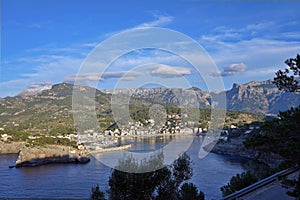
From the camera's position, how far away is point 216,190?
13.9 m

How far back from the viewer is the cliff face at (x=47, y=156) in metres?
25.9

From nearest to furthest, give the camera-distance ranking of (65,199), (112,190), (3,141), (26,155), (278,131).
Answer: (278,131) → (112,190) → (65,199) → (26,155) → (3,141)

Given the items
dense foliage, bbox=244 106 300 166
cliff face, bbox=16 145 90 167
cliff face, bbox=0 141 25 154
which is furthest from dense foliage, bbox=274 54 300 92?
cliff face, bbox=0 141 25 154

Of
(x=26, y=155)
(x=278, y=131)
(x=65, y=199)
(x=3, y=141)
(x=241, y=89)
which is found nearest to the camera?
(x=278, y=131)

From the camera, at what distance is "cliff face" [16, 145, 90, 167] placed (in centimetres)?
2589

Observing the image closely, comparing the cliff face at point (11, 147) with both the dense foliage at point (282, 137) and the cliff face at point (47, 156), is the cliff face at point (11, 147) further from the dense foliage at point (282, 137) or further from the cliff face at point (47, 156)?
the dense foliage at point (282, 137)

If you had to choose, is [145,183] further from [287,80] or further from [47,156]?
[47,156]

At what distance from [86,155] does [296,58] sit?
25.8 metres

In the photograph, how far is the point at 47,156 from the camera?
91.9 ft

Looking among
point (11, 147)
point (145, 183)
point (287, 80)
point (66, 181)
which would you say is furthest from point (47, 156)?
point (287, 80)

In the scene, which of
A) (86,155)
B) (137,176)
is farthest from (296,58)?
(86,155)

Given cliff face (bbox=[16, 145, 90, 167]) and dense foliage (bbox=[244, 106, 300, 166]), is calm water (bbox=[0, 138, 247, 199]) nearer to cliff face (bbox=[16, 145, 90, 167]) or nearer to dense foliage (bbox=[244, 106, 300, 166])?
cliff face (bbox=[16, 145, 90, 167])

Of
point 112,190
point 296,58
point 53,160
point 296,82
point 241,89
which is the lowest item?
point 53,160

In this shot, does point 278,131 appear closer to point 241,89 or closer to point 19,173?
point 19,173
